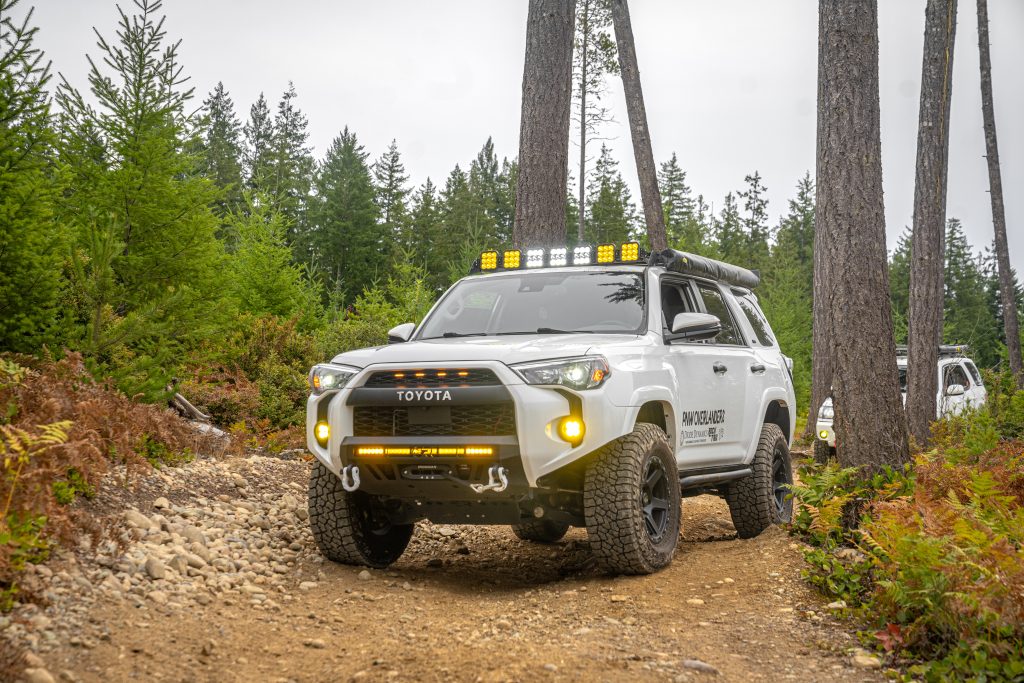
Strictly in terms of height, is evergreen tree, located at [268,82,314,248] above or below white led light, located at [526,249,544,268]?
above

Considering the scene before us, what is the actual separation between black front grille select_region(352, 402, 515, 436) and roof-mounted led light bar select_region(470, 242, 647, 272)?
7.29 feet

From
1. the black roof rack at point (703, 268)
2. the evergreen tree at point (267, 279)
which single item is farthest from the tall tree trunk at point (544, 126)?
the evergreen tree at point (267, 279)

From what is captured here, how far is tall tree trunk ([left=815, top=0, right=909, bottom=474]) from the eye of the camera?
24.5 ft

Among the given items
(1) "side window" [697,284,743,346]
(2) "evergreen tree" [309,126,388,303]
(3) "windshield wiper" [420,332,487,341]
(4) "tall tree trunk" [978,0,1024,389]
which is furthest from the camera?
(2) "evergreen tree" [309,126,388,303]

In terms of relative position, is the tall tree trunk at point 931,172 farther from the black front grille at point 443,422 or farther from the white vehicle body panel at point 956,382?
the black front grille at point 443,422

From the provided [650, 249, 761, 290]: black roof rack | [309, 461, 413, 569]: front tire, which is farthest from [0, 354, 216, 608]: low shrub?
[650, 249, 761, 290]: black roof rack

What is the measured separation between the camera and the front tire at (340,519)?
21.5ft

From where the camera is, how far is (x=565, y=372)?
232 inches

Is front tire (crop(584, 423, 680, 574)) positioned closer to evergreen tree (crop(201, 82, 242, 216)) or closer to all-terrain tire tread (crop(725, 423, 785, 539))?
all-terrain tire tread (crop(725, 423, 785, 539))

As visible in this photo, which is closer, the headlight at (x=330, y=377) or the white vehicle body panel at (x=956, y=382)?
the headlight at (x=330, y=377)

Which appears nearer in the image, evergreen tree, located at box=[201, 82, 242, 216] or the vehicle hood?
the vehicle hood

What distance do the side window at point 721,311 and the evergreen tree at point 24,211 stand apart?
5.84m

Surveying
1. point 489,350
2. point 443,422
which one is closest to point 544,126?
point 489,350

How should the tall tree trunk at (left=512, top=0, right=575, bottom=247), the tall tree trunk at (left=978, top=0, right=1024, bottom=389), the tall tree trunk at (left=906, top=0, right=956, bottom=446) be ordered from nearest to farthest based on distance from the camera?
the tall tree trunk at (left=512, top=0, right=575, bottom=247)
the tall tree trunk at (left=906, top=0, right=956, bottom=446)
the tall tree trunk at (left=978, top=0, right=1024, bottom=389)
